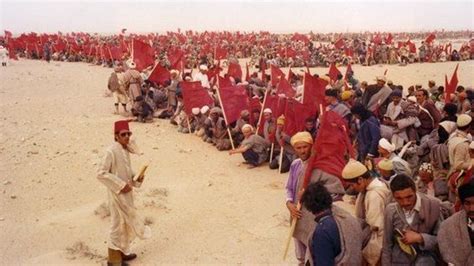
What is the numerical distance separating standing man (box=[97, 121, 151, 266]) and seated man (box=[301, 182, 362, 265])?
8.95 feet

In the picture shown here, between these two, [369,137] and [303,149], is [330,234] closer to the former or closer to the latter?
[303,149]

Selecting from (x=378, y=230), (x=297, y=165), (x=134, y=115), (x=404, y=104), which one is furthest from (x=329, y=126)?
(x=134, y=115)

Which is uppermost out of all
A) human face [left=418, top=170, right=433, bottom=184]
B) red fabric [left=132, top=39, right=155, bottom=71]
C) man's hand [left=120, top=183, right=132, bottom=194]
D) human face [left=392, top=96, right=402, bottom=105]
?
red fabric [left=132, top=39, right=155, bottom=71]

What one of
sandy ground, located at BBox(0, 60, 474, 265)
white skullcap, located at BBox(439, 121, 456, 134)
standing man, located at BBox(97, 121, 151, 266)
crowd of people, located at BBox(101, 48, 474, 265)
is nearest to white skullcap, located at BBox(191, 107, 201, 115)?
crowd of people, located at BBox(101, 48, 474, 265)

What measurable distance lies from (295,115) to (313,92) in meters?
0.74

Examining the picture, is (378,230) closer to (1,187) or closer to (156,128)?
(1,187)

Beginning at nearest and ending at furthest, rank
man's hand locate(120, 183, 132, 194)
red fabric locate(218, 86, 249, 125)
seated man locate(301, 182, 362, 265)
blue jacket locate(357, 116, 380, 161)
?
seated man locate(301, 182, 362, 265) → man's hand locate(120, 183, 132, 194) → blue jacket locate(357, 116, 380, 161) → red fabric locate(218, 86, 249, 125)

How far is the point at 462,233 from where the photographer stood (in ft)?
10.0

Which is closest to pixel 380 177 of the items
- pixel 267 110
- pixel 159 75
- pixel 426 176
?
pixel 426 176

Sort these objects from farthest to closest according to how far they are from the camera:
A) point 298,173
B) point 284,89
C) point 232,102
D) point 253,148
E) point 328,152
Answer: point 284,89 → point 232,102 → point 253,148 → point 328,152 → point 298,173

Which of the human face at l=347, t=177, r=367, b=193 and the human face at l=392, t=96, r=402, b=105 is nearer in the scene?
the human face at l=347, t=177, r=367, b=193

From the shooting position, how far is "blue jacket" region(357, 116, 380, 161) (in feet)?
23.4

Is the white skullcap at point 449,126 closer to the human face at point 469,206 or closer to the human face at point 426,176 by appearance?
the human face at point 426,176

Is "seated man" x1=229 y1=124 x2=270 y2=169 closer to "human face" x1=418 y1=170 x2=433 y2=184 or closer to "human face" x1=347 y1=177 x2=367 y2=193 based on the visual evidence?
"human face" x1=418 y1=170 x2=433 y2=184
